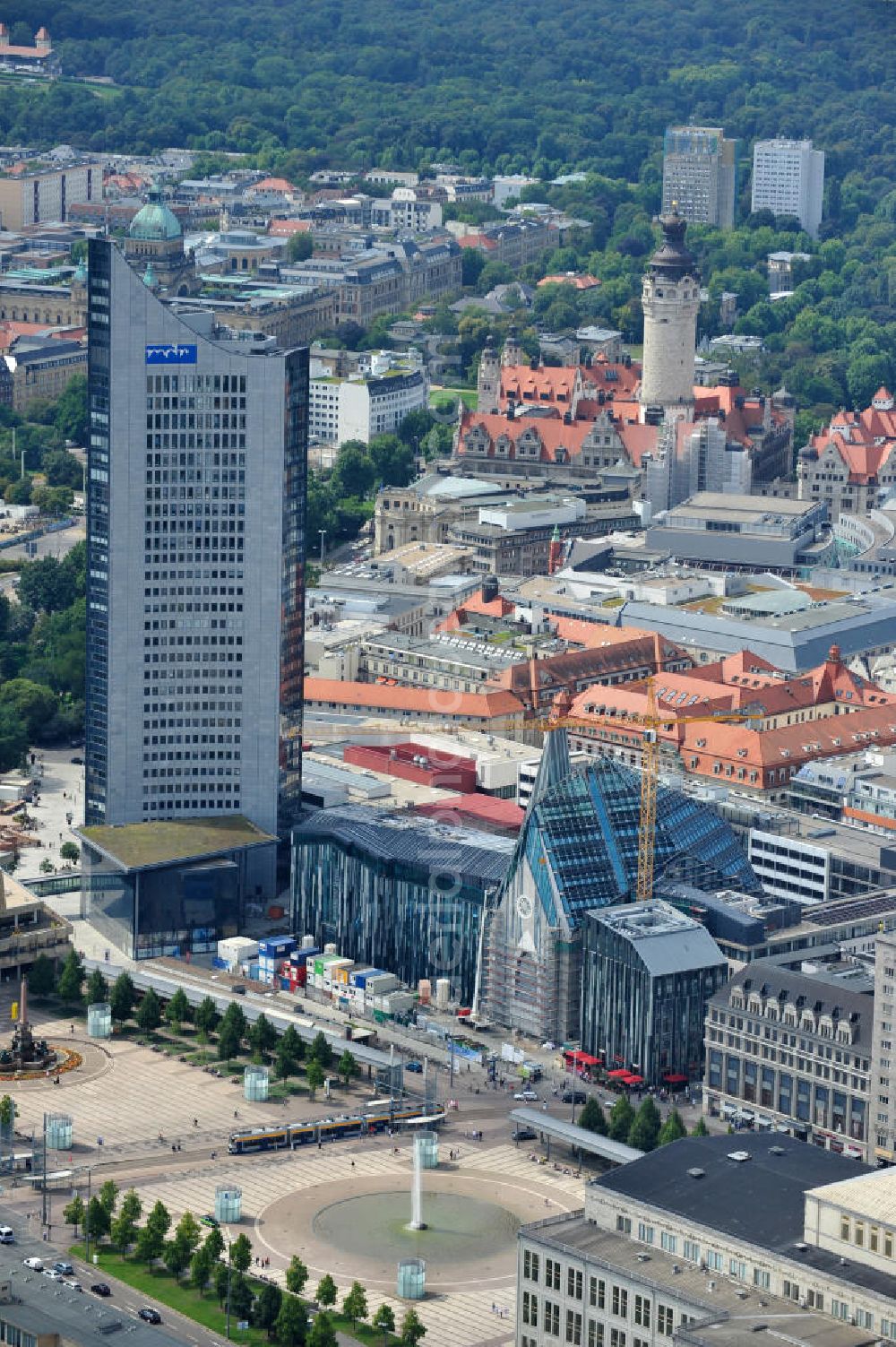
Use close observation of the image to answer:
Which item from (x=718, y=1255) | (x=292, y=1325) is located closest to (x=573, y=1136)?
(x=292, y=1325)

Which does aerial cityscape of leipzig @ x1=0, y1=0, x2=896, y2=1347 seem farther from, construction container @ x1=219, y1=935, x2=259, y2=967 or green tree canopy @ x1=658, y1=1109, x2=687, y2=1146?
green tree canopy @ x1=658, y1=1109, x2=687, y2=1146

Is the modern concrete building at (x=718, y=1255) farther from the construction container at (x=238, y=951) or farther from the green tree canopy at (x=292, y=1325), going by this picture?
the construction container at (x=238, y=951)

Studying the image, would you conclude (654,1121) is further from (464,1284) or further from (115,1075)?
(115,1075)

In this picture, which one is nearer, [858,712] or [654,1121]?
[654,1121]

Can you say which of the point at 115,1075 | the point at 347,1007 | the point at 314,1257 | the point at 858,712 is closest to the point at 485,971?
the point at 347,1007

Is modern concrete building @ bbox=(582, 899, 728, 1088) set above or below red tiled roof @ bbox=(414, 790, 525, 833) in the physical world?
below

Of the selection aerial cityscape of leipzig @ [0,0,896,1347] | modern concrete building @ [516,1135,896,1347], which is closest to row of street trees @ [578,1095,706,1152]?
aerial cityscape of leipzig @ [0,0,896,1347]

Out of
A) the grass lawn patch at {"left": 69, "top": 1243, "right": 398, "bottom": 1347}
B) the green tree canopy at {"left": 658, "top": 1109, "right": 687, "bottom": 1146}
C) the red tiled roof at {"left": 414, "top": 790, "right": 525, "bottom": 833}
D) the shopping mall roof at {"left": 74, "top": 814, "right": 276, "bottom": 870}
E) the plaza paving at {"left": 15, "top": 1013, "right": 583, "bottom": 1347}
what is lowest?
the grass lawn patch at {"left": 69, "top": 1243, "right": 398, "bottom": 1347}

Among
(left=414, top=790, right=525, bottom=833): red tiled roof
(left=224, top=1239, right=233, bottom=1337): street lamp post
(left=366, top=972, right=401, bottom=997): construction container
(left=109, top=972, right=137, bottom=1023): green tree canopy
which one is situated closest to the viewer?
(left=224, top=1239, right=233, bottom=1337): street lamp post
